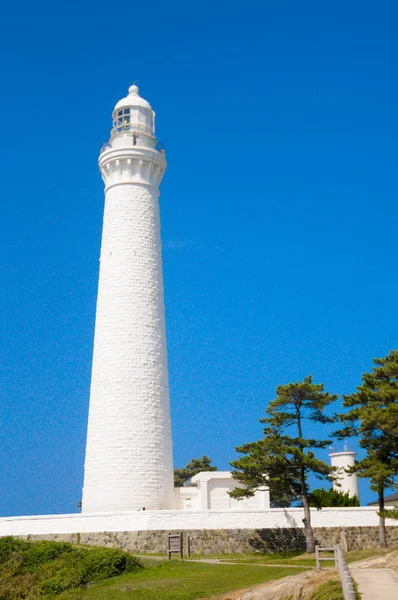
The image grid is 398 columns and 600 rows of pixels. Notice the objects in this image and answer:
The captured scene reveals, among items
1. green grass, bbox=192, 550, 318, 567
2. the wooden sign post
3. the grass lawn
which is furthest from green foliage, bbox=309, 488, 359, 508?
the grass lawn

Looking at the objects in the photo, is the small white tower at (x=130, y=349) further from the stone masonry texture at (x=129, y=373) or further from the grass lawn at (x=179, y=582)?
the grass lawn at (x=179, y=582)

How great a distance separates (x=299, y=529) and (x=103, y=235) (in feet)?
51.8

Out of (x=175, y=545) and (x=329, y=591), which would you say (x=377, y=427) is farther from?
(x=329, y=591)

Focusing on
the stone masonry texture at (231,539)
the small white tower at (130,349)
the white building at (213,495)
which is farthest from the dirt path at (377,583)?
the white building at (213,495)

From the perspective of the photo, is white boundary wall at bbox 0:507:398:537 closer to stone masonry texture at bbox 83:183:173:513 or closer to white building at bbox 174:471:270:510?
stone masonry texture at bbox 83:183:173:513

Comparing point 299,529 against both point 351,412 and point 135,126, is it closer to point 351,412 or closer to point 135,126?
point 351,412

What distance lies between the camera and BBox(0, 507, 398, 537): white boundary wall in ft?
88.7

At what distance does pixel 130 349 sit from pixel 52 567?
10.3 meters

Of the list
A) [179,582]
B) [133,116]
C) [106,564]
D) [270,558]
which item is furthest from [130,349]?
[179,582]

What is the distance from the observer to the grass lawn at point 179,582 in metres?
17.3

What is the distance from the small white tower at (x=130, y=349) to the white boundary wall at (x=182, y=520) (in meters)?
1.53

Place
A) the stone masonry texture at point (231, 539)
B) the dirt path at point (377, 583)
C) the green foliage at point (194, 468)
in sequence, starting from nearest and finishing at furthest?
the dirt path at point (377, 583), the stone masonry texture at point (231, 539), the green foliage at point (194, 468)

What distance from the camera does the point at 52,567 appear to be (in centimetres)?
Answer: 2244

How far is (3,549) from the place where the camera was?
24156 millimetres
